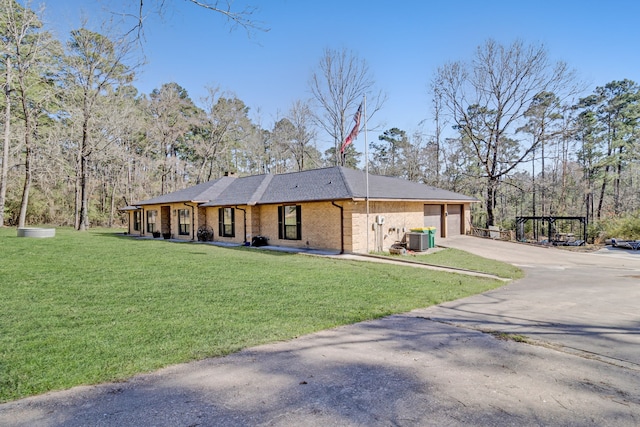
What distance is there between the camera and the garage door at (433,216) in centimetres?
1883

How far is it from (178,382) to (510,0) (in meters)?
12.0

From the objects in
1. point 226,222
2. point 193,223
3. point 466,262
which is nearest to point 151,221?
point 193,223

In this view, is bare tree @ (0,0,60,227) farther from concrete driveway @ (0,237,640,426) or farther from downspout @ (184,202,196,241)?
concrete driveway @ (0,237,640,426)

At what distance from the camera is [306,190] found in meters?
16.4

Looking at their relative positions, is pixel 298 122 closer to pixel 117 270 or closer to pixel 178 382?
pixel 117 270

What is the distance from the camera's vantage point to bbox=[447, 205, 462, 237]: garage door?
67.2 ft

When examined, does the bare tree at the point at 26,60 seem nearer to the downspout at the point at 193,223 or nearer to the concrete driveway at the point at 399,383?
the downspout at the point at 193,223

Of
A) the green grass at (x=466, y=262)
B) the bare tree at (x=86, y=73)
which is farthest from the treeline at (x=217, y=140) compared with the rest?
the green grass at (x=466, y=262)

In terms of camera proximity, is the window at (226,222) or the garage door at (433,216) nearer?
the window at (226,222)

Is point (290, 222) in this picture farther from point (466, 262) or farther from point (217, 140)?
point (217, 140)

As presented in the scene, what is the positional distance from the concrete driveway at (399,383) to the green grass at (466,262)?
5307 millimetres

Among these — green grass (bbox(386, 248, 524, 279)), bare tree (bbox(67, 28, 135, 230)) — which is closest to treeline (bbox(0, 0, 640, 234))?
bare tree (bbox(67, 28, 135, 230))

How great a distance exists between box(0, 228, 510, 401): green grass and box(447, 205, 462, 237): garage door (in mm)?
10840

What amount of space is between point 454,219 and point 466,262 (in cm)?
892
